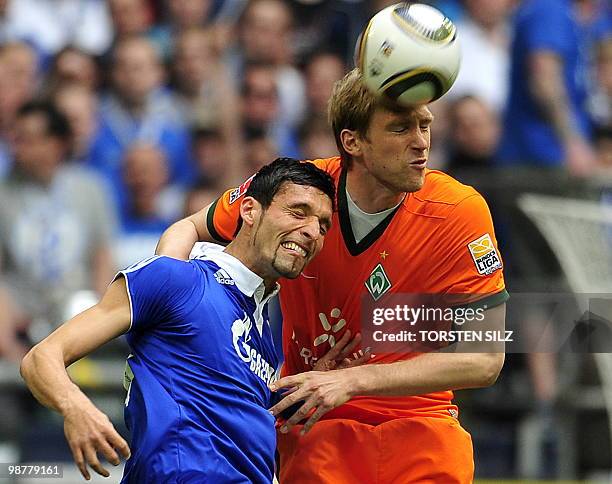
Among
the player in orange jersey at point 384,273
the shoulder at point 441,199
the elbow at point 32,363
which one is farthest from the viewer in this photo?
the shoulder at point 441,199

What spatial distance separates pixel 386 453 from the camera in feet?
17.7

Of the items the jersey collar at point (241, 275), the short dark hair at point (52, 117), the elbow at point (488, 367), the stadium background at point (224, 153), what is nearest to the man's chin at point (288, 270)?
the jersey collar at point (241, 275)

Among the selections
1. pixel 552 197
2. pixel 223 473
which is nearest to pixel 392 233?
pixel 223 473

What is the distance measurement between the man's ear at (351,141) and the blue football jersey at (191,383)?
0.96 m

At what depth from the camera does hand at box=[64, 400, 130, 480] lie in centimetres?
410

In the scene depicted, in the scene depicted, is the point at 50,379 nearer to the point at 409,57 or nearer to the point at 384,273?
the point at 384,273

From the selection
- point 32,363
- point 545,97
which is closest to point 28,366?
point 32,363

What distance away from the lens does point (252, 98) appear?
38.0 ft

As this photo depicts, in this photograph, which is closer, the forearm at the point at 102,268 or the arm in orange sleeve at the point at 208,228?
the arm in orange sleeve at the point at 208,228

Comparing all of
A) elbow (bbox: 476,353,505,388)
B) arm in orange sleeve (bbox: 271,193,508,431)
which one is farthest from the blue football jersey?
elbow (bbox: 476,353,505,388)

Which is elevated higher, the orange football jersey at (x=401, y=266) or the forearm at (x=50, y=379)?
the orange football jersey at (x=401, y=266)

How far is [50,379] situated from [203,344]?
0.68m

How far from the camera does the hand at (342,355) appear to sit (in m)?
5.43

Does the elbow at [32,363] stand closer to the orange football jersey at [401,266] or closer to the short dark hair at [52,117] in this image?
the orange football jersey at [401,266]
